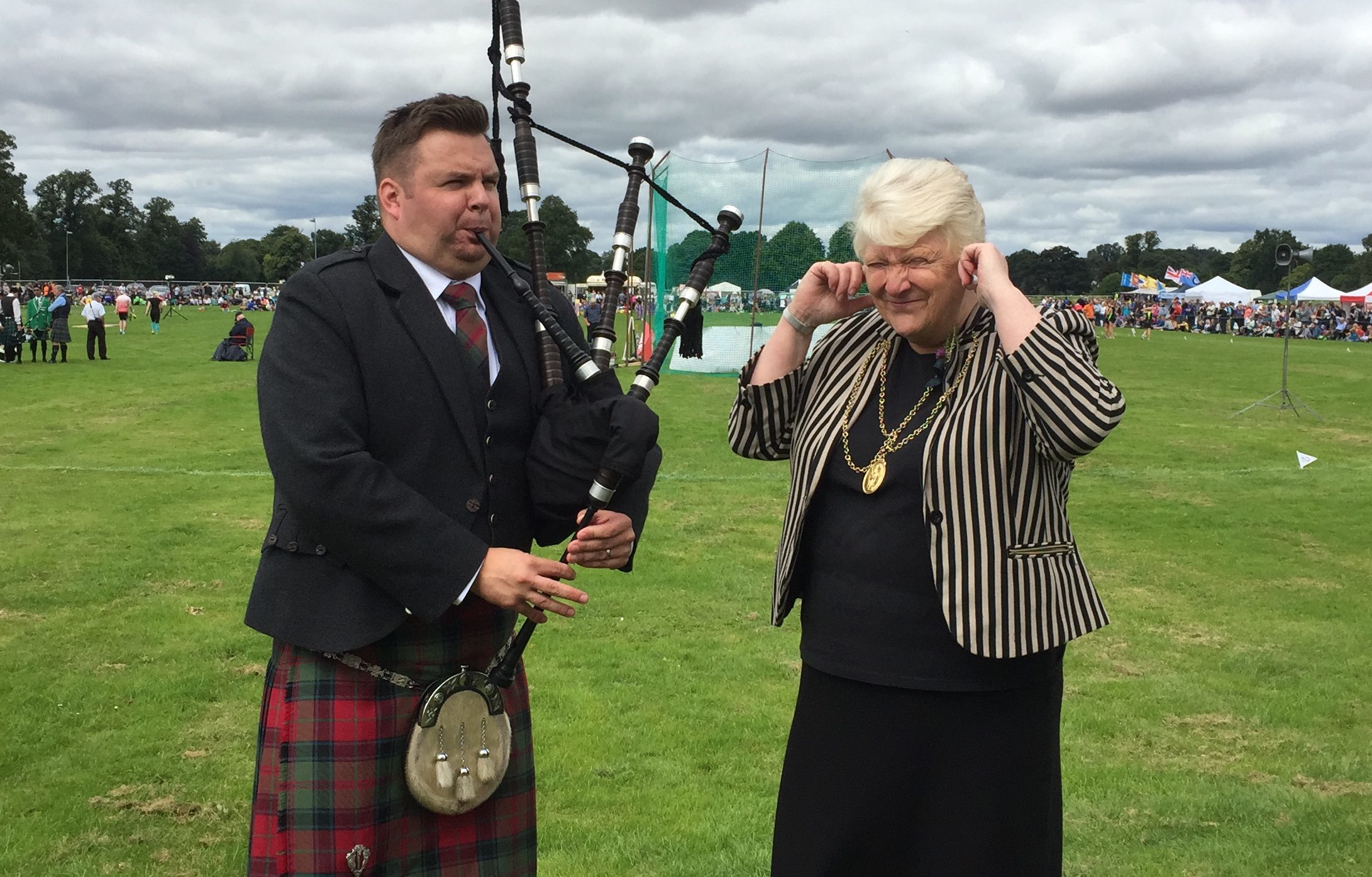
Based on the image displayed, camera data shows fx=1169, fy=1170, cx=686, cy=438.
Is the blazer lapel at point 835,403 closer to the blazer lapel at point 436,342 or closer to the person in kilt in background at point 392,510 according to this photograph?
the person in kilt in background at point 392,510

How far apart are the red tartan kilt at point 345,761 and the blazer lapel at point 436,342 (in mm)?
397

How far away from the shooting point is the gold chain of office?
2.31 m

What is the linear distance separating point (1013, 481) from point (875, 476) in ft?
0.87

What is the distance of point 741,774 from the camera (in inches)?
170

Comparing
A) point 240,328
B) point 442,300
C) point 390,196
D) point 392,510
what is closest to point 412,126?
point 390,196

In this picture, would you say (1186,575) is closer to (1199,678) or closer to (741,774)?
(1199,678)

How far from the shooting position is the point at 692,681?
208 inches

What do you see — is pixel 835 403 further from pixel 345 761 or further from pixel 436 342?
pixel 345 761

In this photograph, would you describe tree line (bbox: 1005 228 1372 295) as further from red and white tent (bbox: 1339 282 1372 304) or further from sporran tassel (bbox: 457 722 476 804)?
sporran tassel (bbox: 457 722 476 804)

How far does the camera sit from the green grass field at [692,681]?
380 cm

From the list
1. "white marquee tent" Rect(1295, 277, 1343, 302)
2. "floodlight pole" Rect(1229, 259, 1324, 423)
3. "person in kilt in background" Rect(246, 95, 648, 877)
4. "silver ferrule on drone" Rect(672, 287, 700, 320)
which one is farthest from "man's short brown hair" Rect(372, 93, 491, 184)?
"white marquee tent" Rect(1295, 277, 1343, 302)

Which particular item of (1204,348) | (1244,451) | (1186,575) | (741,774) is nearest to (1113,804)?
(741,774)

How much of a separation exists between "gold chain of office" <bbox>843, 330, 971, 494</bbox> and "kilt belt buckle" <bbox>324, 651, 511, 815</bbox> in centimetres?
86

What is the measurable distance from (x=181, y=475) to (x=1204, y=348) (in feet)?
106
